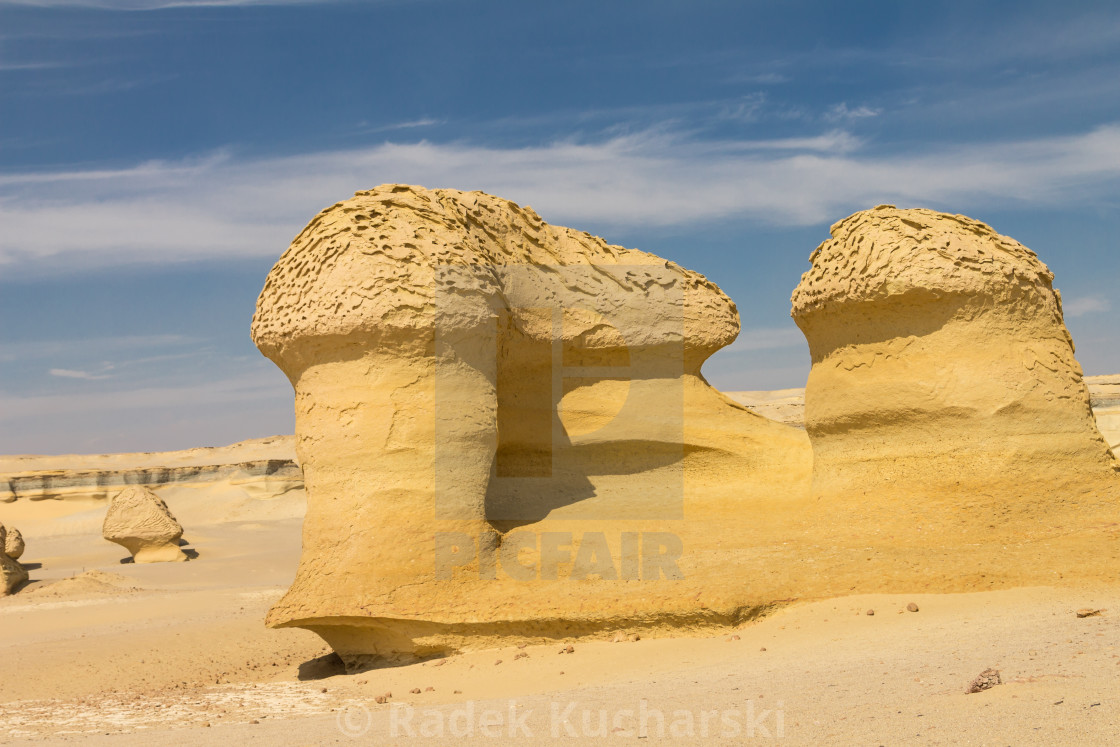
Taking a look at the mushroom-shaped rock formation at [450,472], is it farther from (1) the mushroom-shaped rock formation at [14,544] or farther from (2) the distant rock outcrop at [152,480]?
(2) the distant rock outcrop at [152,480]

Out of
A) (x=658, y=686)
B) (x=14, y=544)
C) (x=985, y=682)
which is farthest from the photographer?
(x=14, y=544)

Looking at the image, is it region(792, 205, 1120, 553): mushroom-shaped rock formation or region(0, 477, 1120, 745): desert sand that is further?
region(792, 205, 1120, 553): mushroom-shaped rock formation

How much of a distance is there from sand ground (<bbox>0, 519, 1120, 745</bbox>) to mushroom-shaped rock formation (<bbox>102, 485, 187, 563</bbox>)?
820cm

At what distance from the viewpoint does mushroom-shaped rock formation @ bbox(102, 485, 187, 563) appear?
16.1 m

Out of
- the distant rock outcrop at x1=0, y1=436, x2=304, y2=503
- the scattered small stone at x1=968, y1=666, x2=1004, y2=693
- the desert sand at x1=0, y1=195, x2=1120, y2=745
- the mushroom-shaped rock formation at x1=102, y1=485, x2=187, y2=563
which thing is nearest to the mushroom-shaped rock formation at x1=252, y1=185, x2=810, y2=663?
the desert sand at x1=0, y1=195, x2=1120, y2=745

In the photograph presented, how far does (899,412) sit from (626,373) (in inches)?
89.4

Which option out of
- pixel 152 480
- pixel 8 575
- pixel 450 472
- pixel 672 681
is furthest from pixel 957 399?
pixel 152 480

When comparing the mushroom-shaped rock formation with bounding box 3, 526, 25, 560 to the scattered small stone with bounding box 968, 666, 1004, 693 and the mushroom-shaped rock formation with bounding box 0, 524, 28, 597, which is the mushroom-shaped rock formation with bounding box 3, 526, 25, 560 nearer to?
the mushroom-shaped rock formation with bounding box 0, 524, 28, 597

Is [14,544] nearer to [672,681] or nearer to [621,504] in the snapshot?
[621,504]

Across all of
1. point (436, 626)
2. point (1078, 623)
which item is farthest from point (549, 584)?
point (1078, 623)

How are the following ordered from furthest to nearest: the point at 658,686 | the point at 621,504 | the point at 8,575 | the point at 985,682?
the point at 8,575 < the point at 621,504 < the point at 658,686 < the point at 985,682

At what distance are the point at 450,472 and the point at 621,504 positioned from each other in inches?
64.9

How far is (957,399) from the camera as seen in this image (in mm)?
6000

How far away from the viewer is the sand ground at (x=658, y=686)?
11.2 ft
